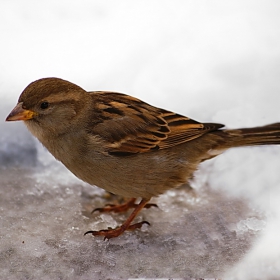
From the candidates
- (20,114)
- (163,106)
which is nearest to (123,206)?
(163,106)

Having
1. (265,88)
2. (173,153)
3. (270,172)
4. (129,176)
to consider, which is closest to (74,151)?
(129,176)

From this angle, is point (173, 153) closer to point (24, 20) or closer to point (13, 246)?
point (13, 246)

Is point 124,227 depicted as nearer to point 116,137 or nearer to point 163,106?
point 116,137

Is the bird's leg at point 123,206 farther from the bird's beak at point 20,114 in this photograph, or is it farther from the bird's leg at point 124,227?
the bird's beak at point 20,114

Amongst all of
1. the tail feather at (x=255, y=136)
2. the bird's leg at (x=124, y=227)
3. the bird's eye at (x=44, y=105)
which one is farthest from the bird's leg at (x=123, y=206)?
the bird's eye at (x=44, y=105)

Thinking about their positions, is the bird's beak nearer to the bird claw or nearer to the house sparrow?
the house sparrow

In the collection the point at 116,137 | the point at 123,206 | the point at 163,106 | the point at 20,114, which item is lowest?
the point at 123,206

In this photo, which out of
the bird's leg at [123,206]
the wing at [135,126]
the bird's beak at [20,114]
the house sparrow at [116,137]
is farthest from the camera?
the bird's leg at [123,206]
